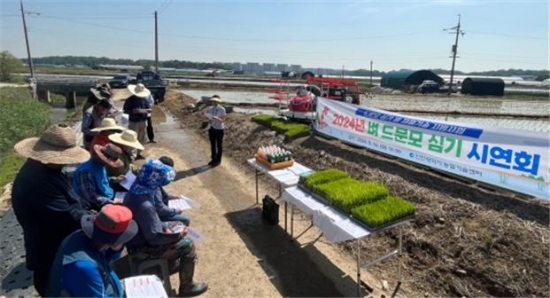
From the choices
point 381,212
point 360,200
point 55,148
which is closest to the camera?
point 55,148

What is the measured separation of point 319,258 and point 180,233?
2.07 meters

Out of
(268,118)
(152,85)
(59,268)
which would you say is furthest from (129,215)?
(152,85)

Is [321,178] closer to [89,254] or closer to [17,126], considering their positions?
[89,254]

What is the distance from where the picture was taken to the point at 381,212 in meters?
3.81

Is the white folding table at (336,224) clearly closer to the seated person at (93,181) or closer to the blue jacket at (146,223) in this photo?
the blue jacket at (146,223)

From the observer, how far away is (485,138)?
5.34 metres

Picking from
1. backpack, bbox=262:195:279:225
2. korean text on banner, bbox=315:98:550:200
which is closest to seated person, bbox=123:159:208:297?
backpack, bbox=262:195:279:225

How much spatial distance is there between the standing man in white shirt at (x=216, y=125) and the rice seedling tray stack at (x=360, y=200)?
3.61 metres

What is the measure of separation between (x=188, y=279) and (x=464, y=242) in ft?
11.2

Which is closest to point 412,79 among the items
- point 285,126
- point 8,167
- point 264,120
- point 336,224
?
point 264,120

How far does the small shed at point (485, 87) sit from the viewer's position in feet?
145

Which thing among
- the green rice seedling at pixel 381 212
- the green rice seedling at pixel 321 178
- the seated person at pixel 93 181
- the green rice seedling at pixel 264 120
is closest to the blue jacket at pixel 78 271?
the seated person at pixel 93 181

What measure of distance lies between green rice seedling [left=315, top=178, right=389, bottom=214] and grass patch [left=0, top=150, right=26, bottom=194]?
6227 millimetres

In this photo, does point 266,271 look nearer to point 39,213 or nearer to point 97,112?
point 39,213
